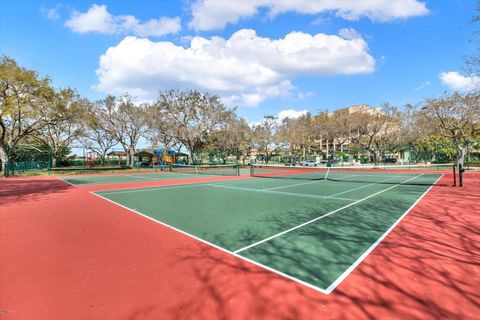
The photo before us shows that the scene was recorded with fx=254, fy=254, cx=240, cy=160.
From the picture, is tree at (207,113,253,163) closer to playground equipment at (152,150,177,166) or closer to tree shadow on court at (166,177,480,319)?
playground equipment at (152,150,177,166)

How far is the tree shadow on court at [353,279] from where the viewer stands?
309 centimetres

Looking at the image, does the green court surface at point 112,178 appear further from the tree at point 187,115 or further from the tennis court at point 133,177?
the tree at point 187,115

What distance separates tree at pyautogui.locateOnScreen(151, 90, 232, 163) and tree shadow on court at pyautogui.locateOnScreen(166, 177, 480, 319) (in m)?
37.8

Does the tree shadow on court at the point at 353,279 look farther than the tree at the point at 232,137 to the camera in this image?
No

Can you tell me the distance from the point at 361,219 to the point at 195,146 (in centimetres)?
3936

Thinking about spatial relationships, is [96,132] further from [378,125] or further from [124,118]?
[378,125]

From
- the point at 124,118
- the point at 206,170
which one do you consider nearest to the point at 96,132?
the point at 124,118

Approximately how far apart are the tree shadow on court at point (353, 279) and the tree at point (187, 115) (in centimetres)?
3781

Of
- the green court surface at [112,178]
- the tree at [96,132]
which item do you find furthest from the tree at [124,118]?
the green court surface at [112,178]

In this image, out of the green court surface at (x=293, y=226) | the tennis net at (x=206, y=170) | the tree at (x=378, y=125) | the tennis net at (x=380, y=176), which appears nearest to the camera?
the green court surface at (x=293, y=226)

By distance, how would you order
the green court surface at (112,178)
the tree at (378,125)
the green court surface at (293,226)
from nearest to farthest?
1. the green court surface at (293,226)
2. the green court surface at (112,178)
3. the tree at (378,125)

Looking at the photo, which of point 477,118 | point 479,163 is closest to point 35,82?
point 477,118

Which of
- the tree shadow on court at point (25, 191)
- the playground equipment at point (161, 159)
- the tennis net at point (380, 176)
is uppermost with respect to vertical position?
the playground equipment at point (161, 159)

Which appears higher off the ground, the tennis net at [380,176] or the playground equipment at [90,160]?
the playground equipment at [90,160]
